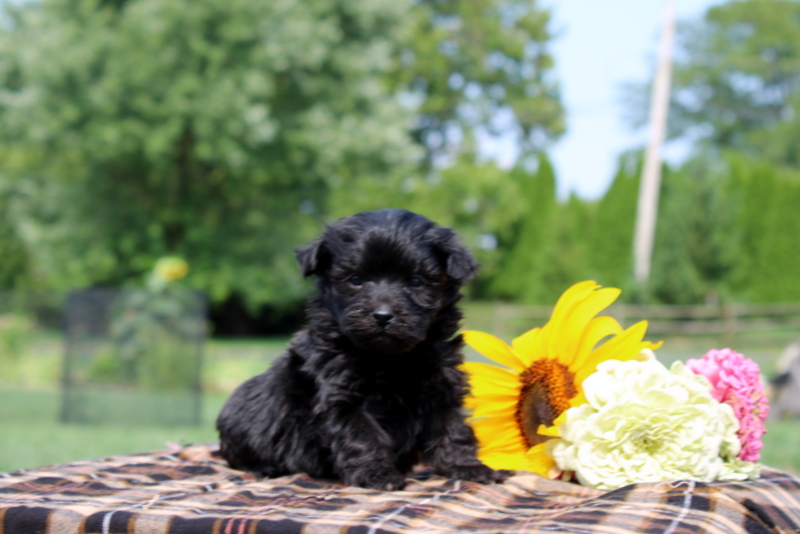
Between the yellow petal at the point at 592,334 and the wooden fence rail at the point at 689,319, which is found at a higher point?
the yellow petal at the point at 592,334

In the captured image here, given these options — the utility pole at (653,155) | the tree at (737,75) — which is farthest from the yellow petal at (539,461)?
the tree at (737,75)

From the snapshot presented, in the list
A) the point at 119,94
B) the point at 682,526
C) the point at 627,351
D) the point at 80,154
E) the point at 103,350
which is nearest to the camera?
the point at 682,526

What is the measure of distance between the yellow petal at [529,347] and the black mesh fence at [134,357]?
23.6 ft

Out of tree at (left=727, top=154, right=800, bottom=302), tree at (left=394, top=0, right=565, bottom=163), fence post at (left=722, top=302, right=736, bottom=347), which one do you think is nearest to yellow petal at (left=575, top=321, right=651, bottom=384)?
fence post at (left=722, top=302, right=736, bottom=347)

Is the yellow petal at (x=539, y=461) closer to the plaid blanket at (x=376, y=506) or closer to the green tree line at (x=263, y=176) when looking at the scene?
the plaid blanket at (x=376, y=506)

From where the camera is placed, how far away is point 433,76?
32781mm

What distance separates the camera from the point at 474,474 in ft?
9.32

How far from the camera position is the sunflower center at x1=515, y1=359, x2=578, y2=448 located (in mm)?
3078

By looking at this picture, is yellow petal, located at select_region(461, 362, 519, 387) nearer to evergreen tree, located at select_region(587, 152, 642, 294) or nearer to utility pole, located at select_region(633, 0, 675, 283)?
utility pole, located at select_region(633, 0, 675, 283)

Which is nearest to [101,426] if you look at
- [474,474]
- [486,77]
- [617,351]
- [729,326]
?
[474,474]

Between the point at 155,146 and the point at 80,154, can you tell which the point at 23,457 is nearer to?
the point at 155,146

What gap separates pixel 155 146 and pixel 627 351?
1674 cm

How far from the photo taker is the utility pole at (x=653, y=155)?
21.4 metres

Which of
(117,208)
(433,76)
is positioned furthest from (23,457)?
(433,76)
